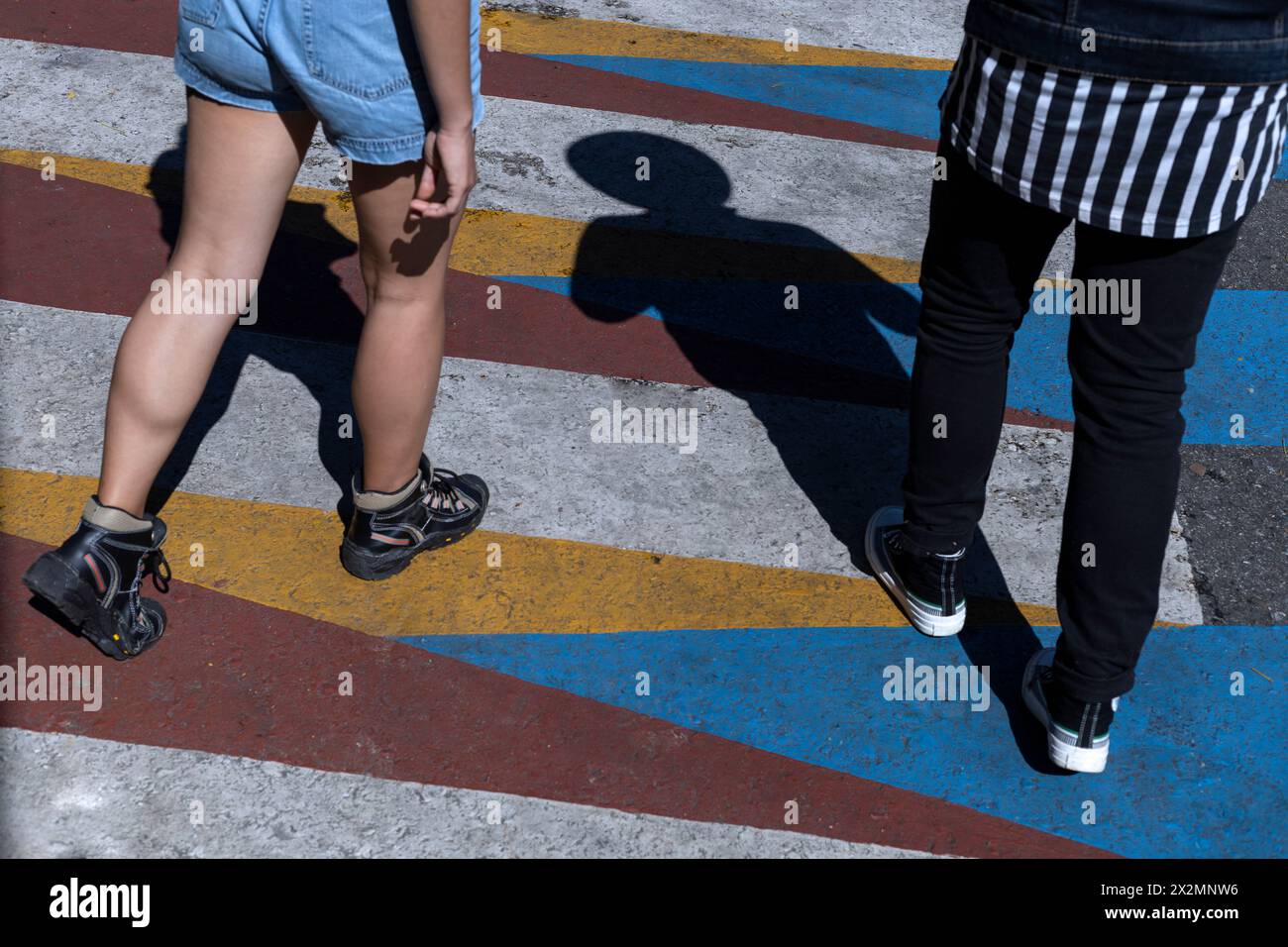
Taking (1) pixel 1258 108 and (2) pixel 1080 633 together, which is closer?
(1) pixel 1258 108

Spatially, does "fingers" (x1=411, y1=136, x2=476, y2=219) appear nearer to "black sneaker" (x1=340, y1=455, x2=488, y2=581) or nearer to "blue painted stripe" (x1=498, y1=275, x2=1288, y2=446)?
"black sneaker" (x1=340, y1=455, x2=488, y2=581)

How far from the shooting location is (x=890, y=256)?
434 cm

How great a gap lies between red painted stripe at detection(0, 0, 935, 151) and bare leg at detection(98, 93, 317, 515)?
2653mm

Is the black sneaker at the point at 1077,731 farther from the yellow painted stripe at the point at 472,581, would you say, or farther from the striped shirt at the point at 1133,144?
the striped shirt at the point at 1133,144

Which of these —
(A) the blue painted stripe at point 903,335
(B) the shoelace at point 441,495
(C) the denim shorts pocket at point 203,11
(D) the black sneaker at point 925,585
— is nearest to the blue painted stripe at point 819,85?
(A) the blue painted stripe at point 903,335

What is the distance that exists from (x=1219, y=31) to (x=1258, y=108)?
0.20 meters

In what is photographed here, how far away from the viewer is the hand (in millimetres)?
2350

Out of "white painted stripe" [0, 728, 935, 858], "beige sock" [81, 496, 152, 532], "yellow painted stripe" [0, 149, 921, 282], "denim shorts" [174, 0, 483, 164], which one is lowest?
"white painted stripe" [0, 728, 935, 858]

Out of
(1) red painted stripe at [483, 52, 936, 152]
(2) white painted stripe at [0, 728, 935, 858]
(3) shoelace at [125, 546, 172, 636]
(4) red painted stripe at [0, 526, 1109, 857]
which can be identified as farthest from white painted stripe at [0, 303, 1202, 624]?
(1) red painted stripe at [483, 52, 936, 152]

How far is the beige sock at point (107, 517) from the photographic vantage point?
2.56 meters

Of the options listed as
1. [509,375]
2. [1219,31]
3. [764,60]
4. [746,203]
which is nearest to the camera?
[1219,31]

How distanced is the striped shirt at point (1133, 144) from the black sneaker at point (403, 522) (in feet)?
4.92
